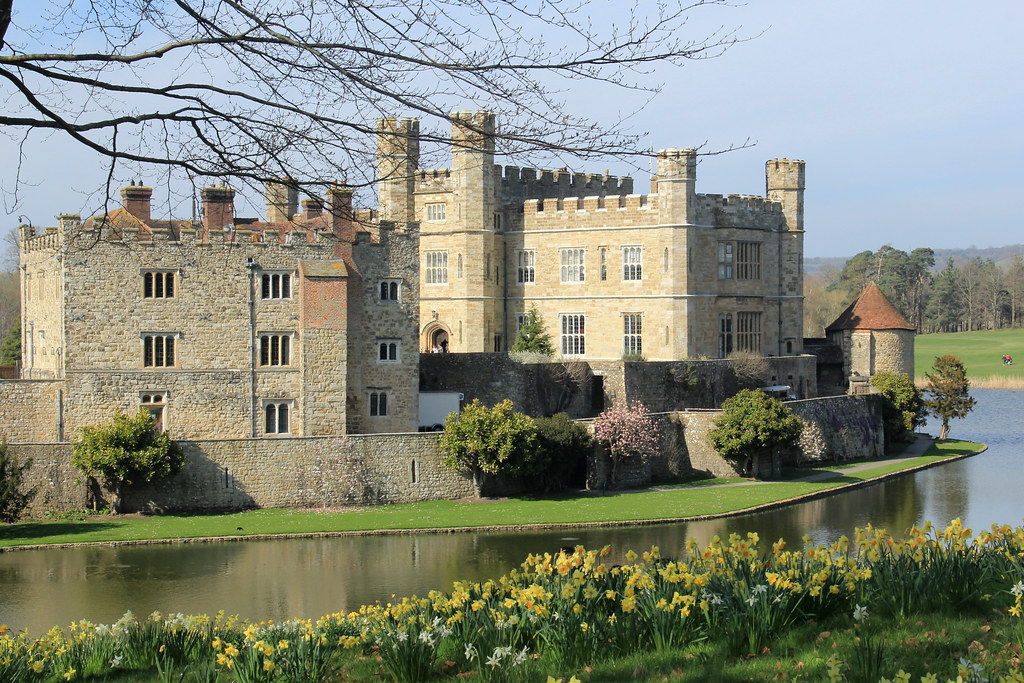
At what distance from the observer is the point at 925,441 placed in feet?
170

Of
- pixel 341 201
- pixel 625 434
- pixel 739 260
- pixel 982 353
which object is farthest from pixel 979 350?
pixel 341 201

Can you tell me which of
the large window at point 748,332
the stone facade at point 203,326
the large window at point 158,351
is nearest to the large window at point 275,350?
the stone facade at point 203,326

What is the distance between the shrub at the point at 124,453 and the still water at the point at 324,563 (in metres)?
3.36

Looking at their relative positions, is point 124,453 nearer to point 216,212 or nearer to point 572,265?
point 216,212

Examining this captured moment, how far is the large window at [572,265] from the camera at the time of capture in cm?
4766

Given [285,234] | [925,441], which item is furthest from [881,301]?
[285,234]

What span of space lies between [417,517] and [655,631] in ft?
68.6

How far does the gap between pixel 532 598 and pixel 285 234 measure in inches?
991

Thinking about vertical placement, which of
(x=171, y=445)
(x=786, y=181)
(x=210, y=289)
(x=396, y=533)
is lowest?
(x=396, y=533)

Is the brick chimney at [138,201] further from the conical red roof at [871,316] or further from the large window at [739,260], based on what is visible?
the conical red roof at [871,316]

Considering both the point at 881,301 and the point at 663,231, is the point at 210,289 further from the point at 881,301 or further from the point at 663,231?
the point at 881,301

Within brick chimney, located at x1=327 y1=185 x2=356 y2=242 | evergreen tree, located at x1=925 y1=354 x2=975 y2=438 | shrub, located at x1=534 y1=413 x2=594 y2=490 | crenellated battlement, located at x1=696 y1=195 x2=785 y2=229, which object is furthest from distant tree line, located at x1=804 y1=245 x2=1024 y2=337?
brick chimney, located at x1=327 y1=185 x2=356 y2=242

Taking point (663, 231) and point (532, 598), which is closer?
point (532, 598)

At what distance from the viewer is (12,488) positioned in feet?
101
